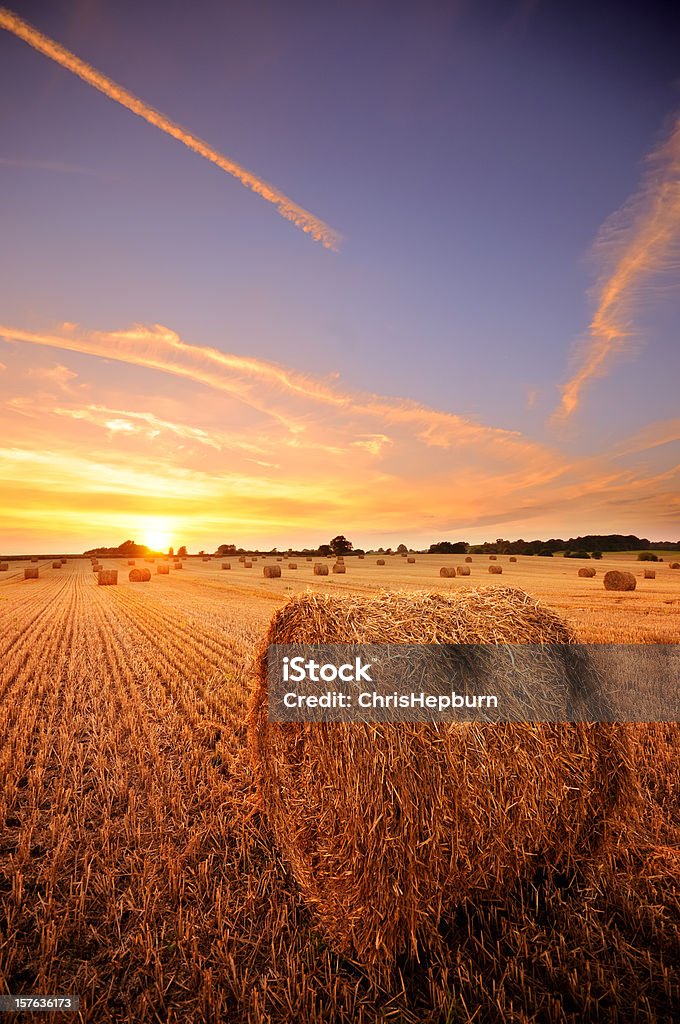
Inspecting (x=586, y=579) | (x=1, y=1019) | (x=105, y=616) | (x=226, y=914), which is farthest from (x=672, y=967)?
(x=586, y=579)

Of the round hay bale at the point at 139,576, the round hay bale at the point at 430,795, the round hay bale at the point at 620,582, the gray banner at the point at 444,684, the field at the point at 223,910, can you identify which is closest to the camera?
the field at the point at 223,910

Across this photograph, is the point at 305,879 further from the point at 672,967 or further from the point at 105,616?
the point at 105,616

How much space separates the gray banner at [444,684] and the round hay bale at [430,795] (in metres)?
0.05

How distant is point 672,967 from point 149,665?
32.5ft

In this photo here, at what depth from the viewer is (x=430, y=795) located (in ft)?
11.5

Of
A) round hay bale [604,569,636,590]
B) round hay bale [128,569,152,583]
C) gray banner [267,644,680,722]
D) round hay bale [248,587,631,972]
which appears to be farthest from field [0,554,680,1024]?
round hay bale [128,569,152,583]

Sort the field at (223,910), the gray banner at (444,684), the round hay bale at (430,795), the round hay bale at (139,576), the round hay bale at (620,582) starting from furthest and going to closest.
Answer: the round hay bale at (139,576) → the round hay bale at (620,582) → the gray banner at (444,684) → the round hay bale at (430,795) → the field at (223,910)

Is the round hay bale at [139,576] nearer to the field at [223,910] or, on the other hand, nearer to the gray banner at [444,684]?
the field at [223,910]

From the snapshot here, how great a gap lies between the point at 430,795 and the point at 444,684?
0.67 m

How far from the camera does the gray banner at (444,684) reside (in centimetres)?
370

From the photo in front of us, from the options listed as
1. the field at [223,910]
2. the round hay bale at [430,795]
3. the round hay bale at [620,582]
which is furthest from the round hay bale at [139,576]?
the round hay bale at [430,795]

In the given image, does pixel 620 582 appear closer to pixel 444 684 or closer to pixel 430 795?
pixel 444 684

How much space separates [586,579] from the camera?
3491cm

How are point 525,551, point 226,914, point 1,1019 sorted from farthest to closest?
Result: point 525,551, point 226,914, point 1,1019
